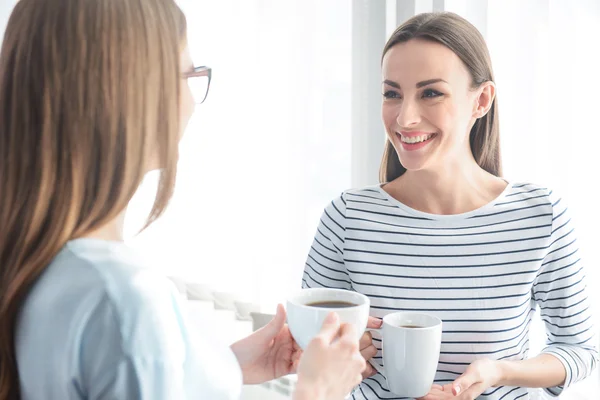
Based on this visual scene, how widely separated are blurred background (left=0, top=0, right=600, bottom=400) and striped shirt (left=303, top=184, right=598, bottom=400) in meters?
0.10

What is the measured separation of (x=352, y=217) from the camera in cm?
120

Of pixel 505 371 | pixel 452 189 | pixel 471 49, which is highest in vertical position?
pixel 471 49

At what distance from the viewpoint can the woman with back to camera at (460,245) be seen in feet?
3.59

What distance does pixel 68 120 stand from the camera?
2.13ft

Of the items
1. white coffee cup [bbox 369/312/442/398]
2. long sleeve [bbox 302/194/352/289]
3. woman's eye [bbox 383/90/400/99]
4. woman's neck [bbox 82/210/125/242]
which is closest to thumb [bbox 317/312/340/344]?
white coffee cup [bbox 369/312/442/398]

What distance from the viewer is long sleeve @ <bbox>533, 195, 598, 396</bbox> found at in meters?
1.09

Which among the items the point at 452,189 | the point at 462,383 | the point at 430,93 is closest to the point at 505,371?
the point at 462,383

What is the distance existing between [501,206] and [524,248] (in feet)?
0.29

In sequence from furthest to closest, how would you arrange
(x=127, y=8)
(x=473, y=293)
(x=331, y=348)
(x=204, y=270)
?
1. (x=204, y=270)
2. (x=473, y=293)
3. (x=331, y=348)
4. (x=127, y=8)

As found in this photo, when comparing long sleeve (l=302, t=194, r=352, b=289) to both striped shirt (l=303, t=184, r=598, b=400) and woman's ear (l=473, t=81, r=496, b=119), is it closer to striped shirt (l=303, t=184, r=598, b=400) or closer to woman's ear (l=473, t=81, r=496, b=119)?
striped shirt (l=303, t=184, r=598, b=400)

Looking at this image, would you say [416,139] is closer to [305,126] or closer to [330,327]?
[330,327]

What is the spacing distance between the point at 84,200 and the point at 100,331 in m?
0.15

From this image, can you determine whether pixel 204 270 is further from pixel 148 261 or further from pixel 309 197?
pixel 148 261

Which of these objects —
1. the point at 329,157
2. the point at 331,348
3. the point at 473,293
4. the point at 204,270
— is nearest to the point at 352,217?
the point at 473,293
